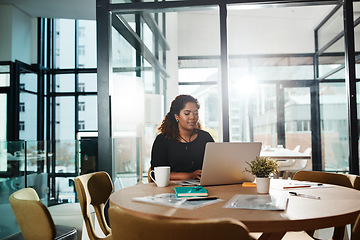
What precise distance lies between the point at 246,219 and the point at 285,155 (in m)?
3.10

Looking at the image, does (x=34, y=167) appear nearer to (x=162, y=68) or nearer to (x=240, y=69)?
(x=162, y=68)

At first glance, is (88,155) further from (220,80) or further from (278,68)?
(278,68)

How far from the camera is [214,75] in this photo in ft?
12.5

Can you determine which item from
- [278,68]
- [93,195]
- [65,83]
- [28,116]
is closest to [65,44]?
[65,83]

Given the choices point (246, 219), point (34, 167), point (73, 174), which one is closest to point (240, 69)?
point (73, 174)

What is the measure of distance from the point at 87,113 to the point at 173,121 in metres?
7.10

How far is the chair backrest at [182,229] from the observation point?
35.8 inches

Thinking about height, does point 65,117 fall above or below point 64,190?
above

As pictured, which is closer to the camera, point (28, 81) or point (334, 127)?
point (334, 127)

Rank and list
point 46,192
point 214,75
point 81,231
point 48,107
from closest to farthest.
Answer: point 81,231, point 46,192, point 214,75, point 48,107

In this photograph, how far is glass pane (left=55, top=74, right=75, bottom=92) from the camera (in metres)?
9.62

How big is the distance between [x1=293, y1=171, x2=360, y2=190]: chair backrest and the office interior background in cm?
123

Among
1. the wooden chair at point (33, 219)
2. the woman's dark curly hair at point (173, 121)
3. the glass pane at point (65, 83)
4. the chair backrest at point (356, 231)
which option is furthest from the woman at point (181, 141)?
the glass pane at point (65, 83)

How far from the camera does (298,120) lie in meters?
4.09
